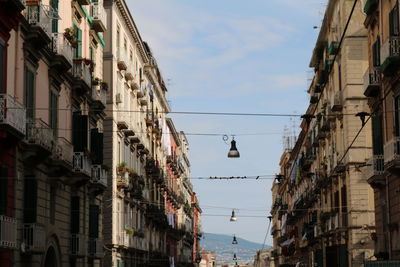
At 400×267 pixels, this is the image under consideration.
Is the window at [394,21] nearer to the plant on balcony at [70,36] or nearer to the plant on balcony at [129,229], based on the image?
the plant on balcony at [70,36]

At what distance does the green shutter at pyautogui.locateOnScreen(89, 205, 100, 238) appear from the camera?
37.8 meters

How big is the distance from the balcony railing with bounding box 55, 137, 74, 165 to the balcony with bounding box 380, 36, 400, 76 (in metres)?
12.0

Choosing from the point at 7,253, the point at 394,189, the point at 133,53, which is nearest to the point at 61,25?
the point at 7,253

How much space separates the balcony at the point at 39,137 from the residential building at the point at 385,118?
11238 mm

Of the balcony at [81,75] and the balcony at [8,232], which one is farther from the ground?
the balcony at [81,75]

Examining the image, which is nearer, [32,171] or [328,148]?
[32,171]

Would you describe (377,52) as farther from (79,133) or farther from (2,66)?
(2,66)

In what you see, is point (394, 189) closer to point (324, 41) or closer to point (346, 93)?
point (346, 93)

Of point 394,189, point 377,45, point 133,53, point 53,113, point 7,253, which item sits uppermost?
point 133,53

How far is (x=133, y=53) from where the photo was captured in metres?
55.5

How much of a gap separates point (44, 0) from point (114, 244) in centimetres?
1941

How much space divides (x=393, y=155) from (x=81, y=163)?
12.7m

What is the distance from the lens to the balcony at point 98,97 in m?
38.4

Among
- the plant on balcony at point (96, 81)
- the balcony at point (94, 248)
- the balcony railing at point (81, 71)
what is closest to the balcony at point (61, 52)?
the balcony railing at point (81, 71)
